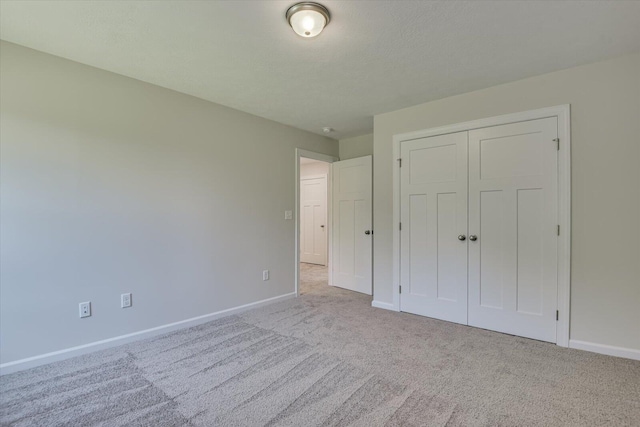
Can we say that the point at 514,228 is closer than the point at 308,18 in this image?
No

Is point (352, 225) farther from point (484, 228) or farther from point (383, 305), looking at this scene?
point (484, 228)

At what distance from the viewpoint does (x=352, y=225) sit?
447 centimetres

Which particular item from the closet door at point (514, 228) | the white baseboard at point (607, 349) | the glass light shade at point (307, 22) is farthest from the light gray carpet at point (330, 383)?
the glass light shade at point (307, 22)

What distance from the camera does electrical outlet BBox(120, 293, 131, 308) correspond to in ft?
8.70

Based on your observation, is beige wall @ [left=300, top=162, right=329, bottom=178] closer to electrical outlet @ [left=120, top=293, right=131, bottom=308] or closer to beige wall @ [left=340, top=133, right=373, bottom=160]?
beige wall @ [left=340, top=133, right=373, bottom=160]

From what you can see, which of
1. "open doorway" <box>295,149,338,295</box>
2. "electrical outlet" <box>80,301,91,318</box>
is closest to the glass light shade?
"electrical outlet" <box>80,301,91,318</box>

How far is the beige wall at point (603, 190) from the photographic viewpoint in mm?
2301

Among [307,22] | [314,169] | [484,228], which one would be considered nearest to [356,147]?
[314,169]

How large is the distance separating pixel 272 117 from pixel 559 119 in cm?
296

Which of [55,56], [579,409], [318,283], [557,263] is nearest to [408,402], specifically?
[579,409]

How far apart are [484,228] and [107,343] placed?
3608mm

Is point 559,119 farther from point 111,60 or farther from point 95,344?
point 95,344

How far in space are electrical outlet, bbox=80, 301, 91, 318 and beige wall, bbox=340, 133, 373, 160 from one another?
3.72 m

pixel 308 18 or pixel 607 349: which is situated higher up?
pixel 308 18
